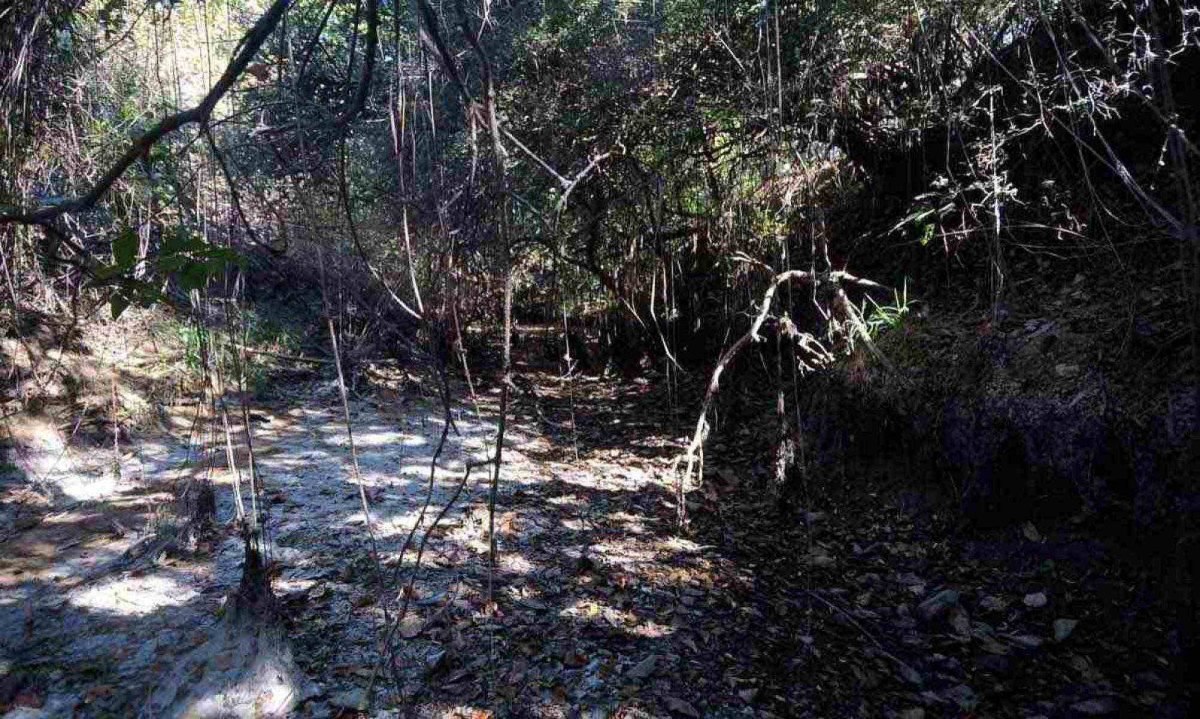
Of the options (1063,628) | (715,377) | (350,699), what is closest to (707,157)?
(715,377)

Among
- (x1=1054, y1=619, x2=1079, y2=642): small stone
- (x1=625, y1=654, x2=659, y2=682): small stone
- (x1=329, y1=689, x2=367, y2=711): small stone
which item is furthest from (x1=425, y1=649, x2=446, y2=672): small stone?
(x1=1054, y1=619, x2=1079, y2=642): small stone

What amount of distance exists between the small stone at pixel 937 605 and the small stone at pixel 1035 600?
23 centimetres

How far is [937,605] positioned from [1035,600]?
33cm

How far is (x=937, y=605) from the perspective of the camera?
Result: 101 inches

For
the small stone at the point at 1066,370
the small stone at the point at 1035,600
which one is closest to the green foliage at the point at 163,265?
the small stone at the point at 1035,600

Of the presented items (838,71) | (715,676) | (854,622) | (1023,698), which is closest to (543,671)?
(715,676)

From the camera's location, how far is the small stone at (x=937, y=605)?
8.34 ft

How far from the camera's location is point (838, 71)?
3812mm

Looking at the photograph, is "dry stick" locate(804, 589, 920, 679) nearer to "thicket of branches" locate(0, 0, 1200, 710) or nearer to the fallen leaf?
"thicket of branches" locate(0, 0, 1200, 710)

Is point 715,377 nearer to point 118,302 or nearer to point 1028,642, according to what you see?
point 1028,642

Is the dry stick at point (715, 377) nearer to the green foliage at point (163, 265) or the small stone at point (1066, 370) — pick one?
the small stone at point (1066, 370)

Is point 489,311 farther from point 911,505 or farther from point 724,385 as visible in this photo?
point 911,505

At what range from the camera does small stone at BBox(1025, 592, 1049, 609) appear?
250 cm

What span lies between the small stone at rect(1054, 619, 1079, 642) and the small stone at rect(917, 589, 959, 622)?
0.31 meters
